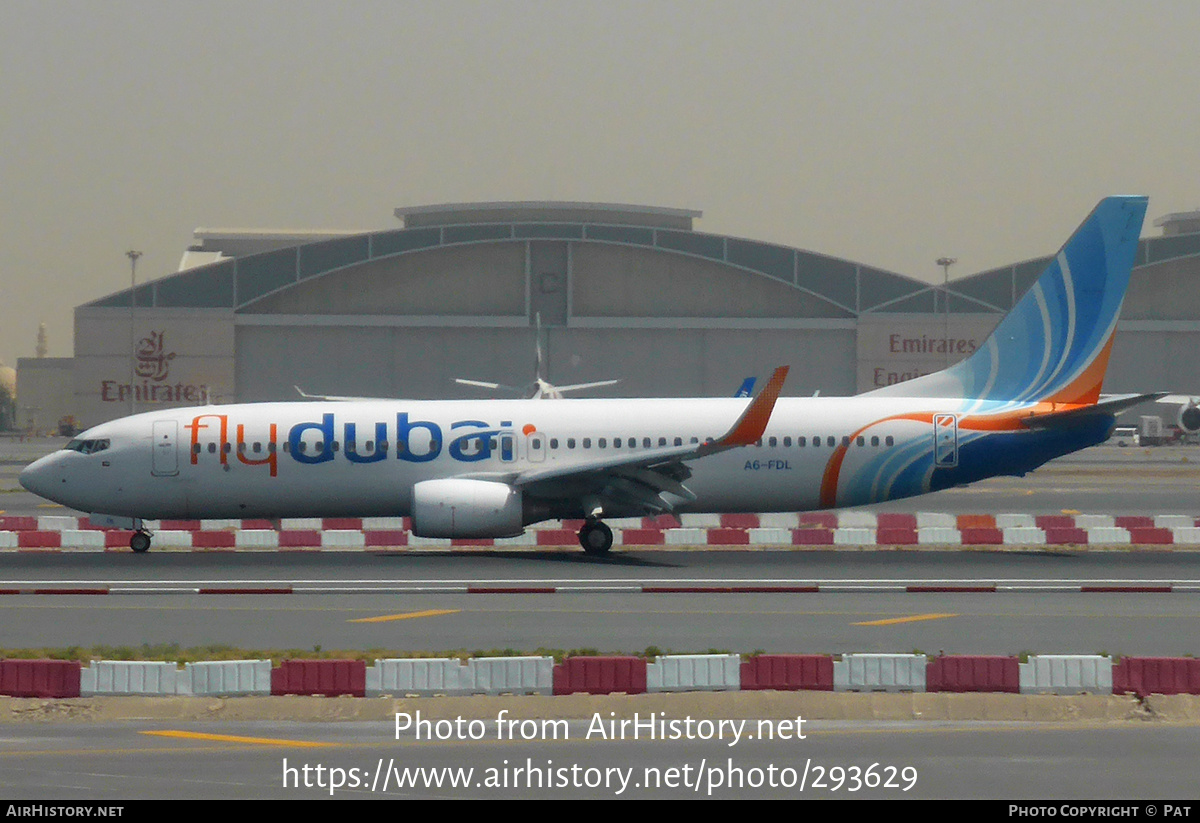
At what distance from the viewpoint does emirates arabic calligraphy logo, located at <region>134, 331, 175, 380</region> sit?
10119 cm

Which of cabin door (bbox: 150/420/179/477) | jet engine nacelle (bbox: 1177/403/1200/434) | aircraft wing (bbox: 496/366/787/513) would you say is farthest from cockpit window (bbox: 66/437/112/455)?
jet engine nacelle (bbox: 1177/403/1200/434)

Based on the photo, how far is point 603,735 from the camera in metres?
14.4

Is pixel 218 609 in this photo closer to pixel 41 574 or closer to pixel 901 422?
pixel 41 574

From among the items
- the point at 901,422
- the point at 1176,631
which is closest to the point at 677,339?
the point at 901,422

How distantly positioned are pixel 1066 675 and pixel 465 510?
18.0 m

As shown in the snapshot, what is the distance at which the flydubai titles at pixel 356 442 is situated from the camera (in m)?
34.6

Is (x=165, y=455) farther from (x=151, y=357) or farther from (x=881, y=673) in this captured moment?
(x=151, y=357)

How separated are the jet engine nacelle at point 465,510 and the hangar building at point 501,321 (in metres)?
66.3

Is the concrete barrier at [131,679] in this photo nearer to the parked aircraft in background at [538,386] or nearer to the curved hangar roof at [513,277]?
the parked aircraft in background at [538,386]

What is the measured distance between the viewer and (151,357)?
101625 mm

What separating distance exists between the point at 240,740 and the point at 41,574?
1737 centimetres

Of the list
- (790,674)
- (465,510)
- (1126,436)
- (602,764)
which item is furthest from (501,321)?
(602,764)

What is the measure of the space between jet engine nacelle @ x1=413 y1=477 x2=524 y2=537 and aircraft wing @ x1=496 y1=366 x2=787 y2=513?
809mm
